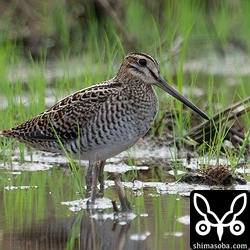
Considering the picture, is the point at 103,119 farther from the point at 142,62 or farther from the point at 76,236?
the point at 76,236

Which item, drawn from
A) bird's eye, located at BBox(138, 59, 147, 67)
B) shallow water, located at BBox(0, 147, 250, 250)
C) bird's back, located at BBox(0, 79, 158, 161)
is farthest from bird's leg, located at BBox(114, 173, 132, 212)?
bird's eye, located at BBox(138, 59, 147, 67)

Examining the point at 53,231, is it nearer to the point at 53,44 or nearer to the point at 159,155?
the point at 159,155

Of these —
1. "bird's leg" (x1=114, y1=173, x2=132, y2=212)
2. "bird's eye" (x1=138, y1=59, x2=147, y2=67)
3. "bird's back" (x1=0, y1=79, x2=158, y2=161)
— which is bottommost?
"bird's leg" (x1=114, y1=173, x2=132, y2=212)

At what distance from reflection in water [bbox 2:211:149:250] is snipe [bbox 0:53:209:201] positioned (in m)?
0.98

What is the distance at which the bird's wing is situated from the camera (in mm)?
7820

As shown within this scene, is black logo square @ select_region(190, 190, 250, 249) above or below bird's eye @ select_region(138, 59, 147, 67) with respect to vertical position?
below

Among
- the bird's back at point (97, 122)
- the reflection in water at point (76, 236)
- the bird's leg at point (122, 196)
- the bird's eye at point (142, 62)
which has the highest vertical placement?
the bird's eye at point (142, 62)

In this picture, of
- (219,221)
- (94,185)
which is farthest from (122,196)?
(219,221)

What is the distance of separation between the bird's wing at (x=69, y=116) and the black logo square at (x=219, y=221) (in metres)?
1.19

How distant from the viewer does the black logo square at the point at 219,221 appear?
6125 mm

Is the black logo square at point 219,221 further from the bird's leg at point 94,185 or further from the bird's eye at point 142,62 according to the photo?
the bird's eye at point 142,62

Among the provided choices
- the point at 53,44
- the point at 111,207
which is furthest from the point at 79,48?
the point at 111,207

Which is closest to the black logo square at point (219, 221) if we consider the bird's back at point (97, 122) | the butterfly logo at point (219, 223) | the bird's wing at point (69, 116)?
the butterfly logo at point (219, 223)

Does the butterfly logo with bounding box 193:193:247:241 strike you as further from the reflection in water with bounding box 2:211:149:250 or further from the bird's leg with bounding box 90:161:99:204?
the bird's leg with bounding box 90:161:99:204
